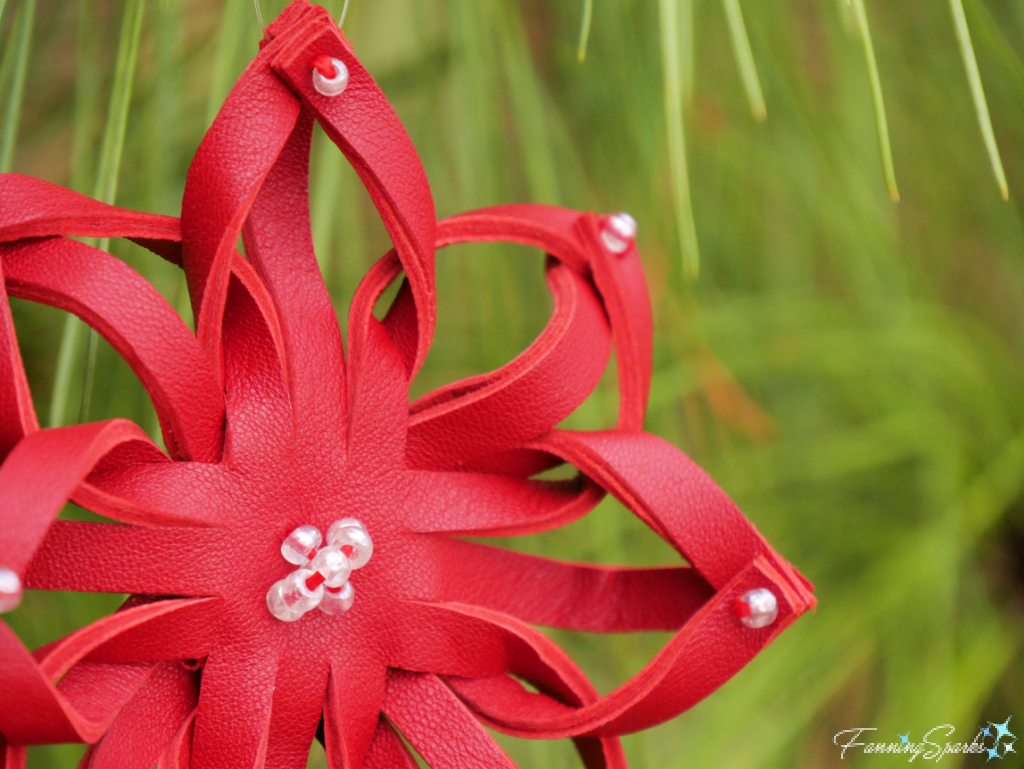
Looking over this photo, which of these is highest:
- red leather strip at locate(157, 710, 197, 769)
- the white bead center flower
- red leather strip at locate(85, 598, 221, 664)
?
the white bead center flower

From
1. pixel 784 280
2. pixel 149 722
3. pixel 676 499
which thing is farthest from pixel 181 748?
pixel 784 280

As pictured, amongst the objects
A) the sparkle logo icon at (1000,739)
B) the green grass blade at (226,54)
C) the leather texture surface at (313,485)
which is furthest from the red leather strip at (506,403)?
the sparkle logo icon at (1000,739)

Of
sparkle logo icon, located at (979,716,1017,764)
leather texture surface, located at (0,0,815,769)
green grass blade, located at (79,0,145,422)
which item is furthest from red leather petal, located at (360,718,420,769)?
sparkle logo icon, located at (979,716,1017,764)

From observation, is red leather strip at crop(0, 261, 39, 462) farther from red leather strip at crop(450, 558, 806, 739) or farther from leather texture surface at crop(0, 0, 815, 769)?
red leather strip at crop(450, 558, 806, 739)

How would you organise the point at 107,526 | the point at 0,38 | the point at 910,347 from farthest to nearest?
the point at 910,347 < the point at 0,38 < the point at 107,526

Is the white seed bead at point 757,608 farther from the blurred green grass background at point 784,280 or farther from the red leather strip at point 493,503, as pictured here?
the blurred green grass background at point 784,280

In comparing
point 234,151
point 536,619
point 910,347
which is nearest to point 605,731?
point 536,619

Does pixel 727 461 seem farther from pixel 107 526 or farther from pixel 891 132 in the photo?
pixel 107 526
